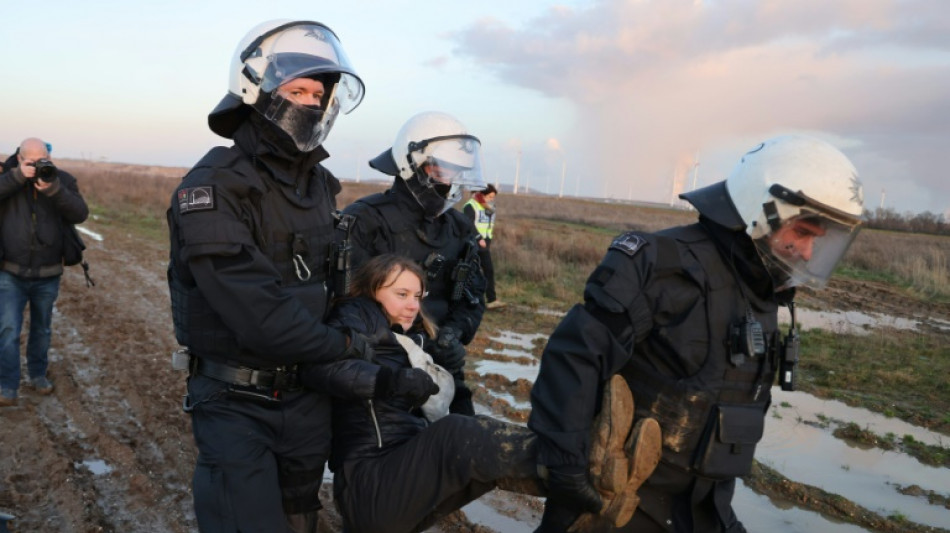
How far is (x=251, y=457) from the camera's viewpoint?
2.52 meters

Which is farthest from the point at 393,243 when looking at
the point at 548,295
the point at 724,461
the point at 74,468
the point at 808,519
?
the point at 548,295

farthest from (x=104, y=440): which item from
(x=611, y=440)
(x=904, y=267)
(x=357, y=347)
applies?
(x=904, y=267)

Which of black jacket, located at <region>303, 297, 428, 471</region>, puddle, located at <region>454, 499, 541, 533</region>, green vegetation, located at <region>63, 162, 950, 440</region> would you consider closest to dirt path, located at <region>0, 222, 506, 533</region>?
puddle, located at <region>454, 499, 541, 533</region>

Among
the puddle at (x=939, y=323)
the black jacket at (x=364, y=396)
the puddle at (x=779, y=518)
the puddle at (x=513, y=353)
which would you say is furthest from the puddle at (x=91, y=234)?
the puddle at (x=939, y=323)

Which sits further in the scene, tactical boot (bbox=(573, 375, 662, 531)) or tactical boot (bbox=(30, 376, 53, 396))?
tactical boot (bbox=(30, 376, 53, 396))

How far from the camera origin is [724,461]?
8.07 ft

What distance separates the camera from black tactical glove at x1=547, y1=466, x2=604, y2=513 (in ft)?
7.90

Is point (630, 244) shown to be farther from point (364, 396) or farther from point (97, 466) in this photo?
point (97, 466)

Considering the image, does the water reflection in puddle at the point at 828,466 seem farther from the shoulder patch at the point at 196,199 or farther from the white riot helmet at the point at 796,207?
the shoulder patch at the point at 196,199

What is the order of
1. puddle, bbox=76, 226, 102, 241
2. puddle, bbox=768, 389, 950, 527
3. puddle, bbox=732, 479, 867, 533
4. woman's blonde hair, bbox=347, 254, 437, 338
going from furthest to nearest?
1. puddle, bbox=76, 226, 102, 241
2. puddle, bbox=768, 389, 950, 527
3. puddle, bbox=732, 479, 867, 533
4. woman's blonde hair, bbox=347, 254, 437, 338

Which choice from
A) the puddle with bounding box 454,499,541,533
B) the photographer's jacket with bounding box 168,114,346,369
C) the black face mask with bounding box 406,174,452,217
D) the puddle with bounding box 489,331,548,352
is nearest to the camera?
the photographer's jacket with bounding box 168,114,346,369

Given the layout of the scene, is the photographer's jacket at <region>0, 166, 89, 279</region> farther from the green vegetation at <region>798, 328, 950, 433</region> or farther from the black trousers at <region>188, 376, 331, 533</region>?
the green vegetation at <region>798, 328, 950, 433</region>

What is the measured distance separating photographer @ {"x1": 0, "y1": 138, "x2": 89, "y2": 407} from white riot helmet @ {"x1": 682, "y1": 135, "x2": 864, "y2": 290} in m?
5.51

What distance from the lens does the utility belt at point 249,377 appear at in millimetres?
2553
